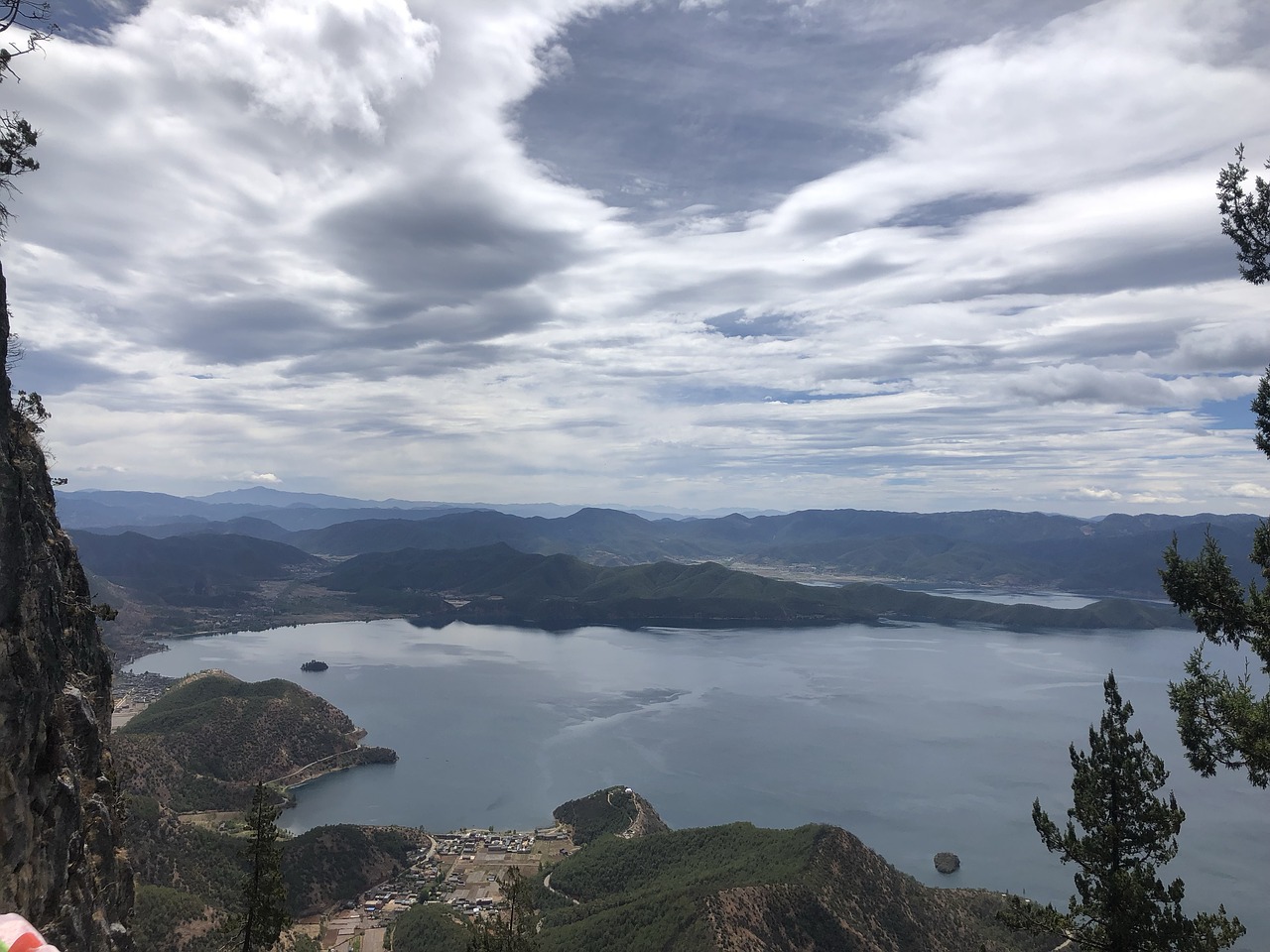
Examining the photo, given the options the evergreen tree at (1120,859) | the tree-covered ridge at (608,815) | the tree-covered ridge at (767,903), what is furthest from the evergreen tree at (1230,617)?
the tree-covered ridge at (608,815)

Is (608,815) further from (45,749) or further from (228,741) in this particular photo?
(45,749)

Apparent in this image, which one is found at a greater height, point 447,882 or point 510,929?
point 510,929

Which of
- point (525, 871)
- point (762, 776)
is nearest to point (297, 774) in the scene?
point (525, 871)

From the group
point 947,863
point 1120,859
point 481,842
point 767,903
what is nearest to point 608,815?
point 481,842

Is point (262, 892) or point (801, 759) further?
point (801, 759)

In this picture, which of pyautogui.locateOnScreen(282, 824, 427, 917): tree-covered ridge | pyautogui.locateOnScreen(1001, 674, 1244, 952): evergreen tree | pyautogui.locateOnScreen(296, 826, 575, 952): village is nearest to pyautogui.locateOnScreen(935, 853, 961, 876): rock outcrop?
pyautogui.locateOnScreen(296, 826, 575, 952): village

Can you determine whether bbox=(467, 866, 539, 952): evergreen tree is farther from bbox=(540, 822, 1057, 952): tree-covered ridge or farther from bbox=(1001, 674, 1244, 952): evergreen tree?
bbox=(540, 822, 1057, 952): tree-covered ridge

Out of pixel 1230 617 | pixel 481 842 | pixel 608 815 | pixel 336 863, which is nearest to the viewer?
pixel 1230 617
